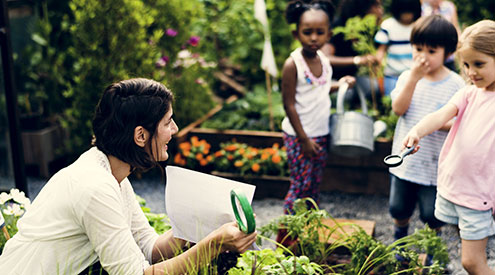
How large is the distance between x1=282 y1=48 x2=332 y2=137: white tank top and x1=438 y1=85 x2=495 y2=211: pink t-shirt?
1.08 metres

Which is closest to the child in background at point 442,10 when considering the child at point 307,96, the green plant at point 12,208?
the child at point 307,96

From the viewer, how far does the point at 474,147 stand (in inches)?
100

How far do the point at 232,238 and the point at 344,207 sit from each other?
261cm

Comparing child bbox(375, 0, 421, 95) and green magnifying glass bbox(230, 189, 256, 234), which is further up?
child bbox(375, 0, 421, 95)

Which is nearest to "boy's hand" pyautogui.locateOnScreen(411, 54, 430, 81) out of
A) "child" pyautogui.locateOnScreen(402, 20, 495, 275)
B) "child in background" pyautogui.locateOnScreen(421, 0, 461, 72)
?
"child" pyautogui.locateOnScreen(402, 20, 495, 275)

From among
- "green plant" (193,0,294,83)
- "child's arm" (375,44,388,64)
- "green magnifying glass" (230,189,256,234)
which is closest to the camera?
"green magnifying glass" (230,189,256,234)

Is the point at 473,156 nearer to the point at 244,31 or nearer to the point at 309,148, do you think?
the point at 309,148

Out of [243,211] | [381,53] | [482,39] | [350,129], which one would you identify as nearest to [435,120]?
[482,39]

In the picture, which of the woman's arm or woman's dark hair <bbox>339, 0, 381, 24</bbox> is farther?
woman's dark hair <bbox>339, 0, 381, 24</bbox>

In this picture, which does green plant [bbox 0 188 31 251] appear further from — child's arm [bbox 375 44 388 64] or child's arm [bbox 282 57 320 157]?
child's arm [bbox 375 44 388 64]

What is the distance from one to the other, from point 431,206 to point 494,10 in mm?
3516

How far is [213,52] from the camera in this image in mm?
6082

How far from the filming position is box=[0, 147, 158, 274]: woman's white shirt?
Answer: 190cm

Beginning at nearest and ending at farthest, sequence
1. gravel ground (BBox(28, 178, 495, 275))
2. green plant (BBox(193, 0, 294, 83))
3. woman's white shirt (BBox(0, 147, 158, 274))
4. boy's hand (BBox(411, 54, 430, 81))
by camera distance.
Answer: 1. woman's white shirt (BBox(0, 147, 158, 274))
2. boy's hand (BBox(411, 54, 430, 81))
3. gravel ground (BBox(28, 178, 495, 275))
4. green plant (BBox(193, 0, 294, 83))
